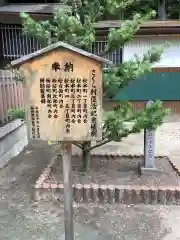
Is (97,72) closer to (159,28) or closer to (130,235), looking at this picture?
(130,235)

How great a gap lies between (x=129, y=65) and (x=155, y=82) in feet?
21.6

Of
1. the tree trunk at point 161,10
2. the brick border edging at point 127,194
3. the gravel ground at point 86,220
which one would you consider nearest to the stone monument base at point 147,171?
the brick border edging at point 127,194

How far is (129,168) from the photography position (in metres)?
5.33

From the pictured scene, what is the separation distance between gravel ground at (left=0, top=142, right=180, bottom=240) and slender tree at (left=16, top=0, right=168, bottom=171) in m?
1.03

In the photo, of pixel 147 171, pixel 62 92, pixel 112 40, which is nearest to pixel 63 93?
pixel 62 92

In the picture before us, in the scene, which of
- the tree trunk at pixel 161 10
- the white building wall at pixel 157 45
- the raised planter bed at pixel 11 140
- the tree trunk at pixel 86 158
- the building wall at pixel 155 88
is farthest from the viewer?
the tree trunk at pixel 161 10

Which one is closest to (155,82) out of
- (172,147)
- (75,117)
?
(172,147)

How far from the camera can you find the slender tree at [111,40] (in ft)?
13.5

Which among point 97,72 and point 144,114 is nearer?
point 97,72

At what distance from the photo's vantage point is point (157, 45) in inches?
416

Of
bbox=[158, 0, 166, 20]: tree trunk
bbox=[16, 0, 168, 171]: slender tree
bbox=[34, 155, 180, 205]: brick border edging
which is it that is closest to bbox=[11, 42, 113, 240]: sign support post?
bbox=[16, 0, 168, 171]: slender tree

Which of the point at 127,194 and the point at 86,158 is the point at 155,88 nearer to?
the point at 86,158

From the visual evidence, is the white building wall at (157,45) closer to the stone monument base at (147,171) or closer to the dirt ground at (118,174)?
the dirt ground at (118,174)

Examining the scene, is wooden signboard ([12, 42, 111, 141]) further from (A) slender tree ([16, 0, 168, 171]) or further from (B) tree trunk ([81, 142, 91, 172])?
(B) tree trunk ([81, 142, 91, 172])
